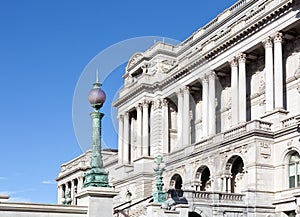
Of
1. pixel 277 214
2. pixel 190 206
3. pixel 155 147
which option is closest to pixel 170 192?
pixel 190 206

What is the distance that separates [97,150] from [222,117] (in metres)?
38.3

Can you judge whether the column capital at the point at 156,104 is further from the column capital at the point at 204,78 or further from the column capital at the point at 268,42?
the column capital at the point at 268,42

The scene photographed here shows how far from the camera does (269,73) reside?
151 feet

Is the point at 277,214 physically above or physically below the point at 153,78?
below

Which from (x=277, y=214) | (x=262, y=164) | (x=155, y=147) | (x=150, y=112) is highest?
(x=150, y=112)

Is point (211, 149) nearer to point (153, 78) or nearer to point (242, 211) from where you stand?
point (242, 211)

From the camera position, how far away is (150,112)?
6406 cm

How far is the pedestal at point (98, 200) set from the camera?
56.2 feet

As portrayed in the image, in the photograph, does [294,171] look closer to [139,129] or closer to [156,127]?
[156,127]

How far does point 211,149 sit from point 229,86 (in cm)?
1259

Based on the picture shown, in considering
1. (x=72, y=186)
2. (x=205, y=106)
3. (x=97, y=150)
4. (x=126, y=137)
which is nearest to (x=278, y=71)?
(x=205, y=106)

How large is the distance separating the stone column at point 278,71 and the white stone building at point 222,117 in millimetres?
77

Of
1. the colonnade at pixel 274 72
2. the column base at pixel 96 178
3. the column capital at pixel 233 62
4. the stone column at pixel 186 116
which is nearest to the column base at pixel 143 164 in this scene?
the stone column at pixel 186 116

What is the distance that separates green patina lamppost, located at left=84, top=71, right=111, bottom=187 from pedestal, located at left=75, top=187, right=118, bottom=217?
0.28m
